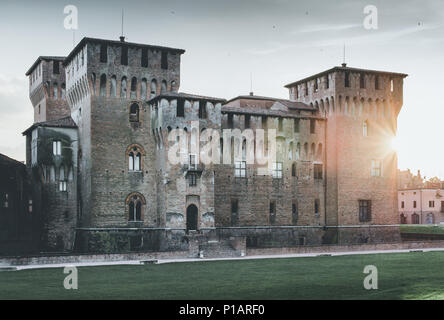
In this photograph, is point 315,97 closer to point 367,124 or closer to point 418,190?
point 367,124

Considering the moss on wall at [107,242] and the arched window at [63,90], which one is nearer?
the moss on wall at [107,242]

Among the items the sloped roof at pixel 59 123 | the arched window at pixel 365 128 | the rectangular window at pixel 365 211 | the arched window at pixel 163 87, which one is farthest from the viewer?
the arched window at pixel 365 128

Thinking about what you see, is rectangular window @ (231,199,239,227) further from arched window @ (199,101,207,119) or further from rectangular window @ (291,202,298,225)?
arched window @ (199,101,207,119)

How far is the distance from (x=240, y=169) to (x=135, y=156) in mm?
7375

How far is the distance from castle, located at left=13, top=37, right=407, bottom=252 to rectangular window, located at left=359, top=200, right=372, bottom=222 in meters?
0.07

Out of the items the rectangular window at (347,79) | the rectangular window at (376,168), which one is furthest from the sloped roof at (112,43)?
the rectangular window at (376,168)

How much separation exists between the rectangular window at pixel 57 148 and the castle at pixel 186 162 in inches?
2.5

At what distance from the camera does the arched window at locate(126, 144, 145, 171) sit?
37.9 meters

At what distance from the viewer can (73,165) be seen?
3897 centimetres

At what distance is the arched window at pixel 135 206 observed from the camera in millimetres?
37591

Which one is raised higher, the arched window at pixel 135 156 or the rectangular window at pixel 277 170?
the arched window at pixel 135 156

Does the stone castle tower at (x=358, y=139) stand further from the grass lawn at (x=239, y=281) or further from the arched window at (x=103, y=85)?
the arched window at (x=103, y=85)

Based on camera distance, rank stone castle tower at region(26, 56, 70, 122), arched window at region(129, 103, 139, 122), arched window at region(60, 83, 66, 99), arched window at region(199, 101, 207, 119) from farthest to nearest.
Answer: arched window at region(60, 83, 66, 99) → stone castle tower at region(26, 56, 70, 122) → arched window at region(129, 103, 139, 122) → arched window at region(199, 101, 207, 119)

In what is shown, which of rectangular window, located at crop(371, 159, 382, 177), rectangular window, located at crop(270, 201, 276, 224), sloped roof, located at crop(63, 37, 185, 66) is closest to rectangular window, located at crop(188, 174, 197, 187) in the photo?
rectangular window, located at crop(270, 201, 276, 224)
